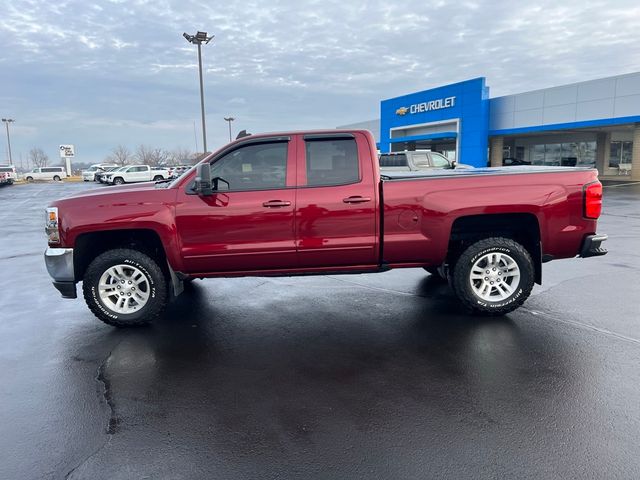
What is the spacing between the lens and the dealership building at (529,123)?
29.7 m

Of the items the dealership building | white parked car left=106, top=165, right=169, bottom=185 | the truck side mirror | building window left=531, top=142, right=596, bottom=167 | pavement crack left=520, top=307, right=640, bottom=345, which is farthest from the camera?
building window left=531, top=142, right=596, bottom=167

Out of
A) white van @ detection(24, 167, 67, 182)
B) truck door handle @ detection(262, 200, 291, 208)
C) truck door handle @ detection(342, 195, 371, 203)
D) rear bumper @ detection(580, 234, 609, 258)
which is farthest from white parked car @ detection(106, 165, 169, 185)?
rear bumper @ detection(580, 234, 609, 258)

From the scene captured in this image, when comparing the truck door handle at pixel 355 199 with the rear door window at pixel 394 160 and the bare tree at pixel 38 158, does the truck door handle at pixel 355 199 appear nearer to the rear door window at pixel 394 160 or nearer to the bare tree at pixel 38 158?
the rear door window at pixel 394 160

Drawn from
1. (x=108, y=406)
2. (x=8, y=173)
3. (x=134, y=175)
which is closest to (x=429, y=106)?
(x=134, y=175)

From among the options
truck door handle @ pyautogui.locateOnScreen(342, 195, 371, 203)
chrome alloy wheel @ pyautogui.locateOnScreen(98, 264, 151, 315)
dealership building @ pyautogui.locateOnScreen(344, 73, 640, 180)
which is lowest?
chrome alloy wheel @ pyautogui.locateOnScreen(98, 264, 151, 315)

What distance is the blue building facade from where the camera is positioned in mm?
37156

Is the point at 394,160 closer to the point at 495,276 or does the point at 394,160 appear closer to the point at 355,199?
the point at 495,276

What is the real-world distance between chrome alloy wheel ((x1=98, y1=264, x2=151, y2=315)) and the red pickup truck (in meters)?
0.01

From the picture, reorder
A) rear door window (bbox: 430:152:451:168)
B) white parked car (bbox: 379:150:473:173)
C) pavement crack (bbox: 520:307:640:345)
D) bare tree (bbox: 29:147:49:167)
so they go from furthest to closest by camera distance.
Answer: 1. bare tree (bbox: 29:147:49:167)
2. rear door window (bbox: 430:152:451:168)
3. white parked car (bbox: 379:150:473:173)
4. pavement crack (bbox: 520:307:640:345)

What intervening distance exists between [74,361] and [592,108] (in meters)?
34.0

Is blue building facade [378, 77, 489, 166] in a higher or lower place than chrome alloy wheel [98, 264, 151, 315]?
higher

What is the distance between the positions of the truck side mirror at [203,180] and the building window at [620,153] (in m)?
47.8

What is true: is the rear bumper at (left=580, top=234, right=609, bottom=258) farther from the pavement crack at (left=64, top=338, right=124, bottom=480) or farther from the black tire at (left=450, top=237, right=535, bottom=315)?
the pavement crack at (left=64, top=338, right=124, bottom=480)

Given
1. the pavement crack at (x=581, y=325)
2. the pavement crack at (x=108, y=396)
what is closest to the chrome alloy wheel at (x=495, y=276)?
the pavement crack at (x=581, y=325)
